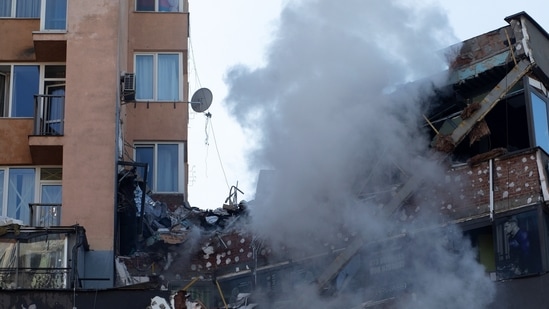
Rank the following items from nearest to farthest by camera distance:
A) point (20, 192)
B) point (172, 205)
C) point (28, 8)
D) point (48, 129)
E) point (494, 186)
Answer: point (494, 186), point (20, 192), point (48, 129), point (28, 8), point (172, 205)

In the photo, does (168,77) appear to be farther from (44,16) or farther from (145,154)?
(44,16)

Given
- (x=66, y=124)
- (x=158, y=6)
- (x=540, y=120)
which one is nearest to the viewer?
(x=540, y=120)

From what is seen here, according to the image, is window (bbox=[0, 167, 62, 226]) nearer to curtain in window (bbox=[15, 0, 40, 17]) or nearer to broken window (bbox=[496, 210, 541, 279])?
curtain in window (bbox=[15, 0, 40, 17])

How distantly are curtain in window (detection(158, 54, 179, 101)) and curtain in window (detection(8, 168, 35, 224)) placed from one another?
618 cm

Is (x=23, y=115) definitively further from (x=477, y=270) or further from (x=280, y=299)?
(x=477, y=270)

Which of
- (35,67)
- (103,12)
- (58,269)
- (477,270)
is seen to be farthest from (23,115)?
(477,270)

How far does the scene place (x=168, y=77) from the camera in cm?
3272

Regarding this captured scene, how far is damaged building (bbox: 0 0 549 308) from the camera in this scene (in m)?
23.2

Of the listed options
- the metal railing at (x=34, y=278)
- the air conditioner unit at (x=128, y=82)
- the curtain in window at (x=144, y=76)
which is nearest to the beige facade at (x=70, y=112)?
the air conditioner unit at (x=128, y=82)

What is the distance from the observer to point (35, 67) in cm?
2800

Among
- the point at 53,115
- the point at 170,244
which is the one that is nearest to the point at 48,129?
the point at 53,115

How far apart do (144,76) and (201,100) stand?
180 cm

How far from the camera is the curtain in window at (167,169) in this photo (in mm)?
31844

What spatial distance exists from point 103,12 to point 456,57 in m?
8.32
